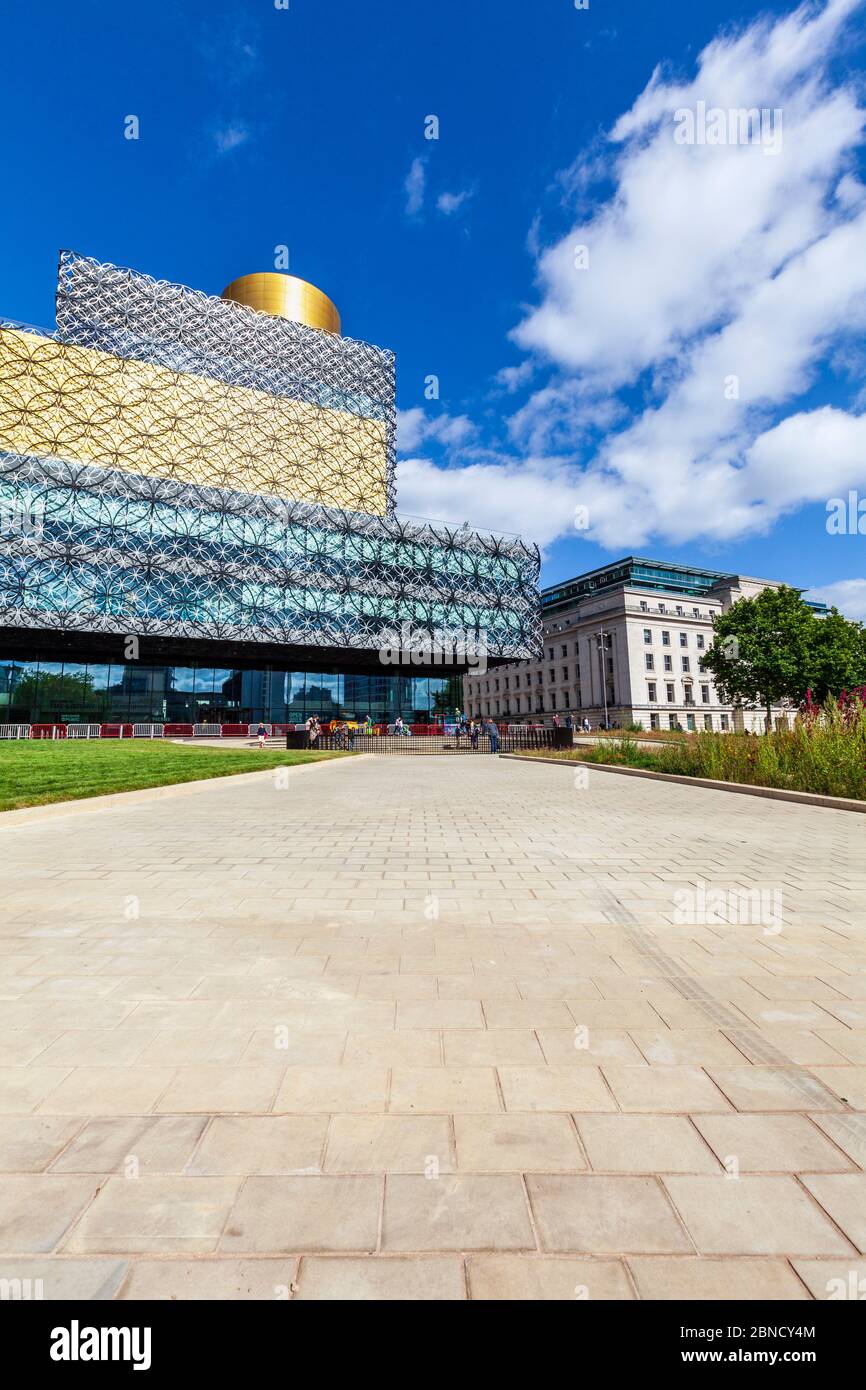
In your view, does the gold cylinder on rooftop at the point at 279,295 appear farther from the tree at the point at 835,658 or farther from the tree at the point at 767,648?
the tree at the point at 835,658

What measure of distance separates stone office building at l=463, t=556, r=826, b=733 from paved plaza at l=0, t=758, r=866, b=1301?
69.0m

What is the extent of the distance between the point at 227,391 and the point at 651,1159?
67807 mm

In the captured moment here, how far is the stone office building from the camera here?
3043 inches

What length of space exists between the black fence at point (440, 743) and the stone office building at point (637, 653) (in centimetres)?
3387

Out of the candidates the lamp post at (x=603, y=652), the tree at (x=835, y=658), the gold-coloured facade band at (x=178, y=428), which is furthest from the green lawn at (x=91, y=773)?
the lamp post at (x=603, y=652)

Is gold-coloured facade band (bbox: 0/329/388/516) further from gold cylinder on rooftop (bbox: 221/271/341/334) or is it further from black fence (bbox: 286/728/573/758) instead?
black fence (bbox: 286/728/573/758)

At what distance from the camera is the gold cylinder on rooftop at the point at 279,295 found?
76812mm

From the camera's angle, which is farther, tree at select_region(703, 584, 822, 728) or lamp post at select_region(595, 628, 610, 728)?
lamp post at select_region(595, 628, 610, 728)

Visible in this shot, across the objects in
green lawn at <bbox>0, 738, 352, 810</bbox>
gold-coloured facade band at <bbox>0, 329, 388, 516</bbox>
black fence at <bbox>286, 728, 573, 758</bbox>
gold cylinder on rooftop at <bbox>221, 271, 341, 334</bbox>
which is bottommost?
black fence at <bbox>286, 728, 573, 758</bbox>

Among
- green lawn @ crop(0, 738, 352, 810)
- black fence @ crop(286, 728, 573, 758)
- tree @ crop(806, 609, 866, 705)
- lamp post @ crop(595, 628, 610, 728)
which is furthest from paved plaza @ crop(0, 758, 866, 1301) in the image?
lamp post @ crop(595, 628, 610, 728)

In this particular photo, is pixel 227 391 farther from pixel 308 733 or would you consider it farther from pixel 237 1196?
pixel 237 1196

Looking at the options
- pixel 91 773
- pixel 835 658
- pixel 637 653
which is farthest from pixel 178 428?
pixel 835 658

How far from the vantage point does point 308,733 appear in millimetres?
38875

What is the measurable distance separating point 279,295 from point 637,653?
6463cm
